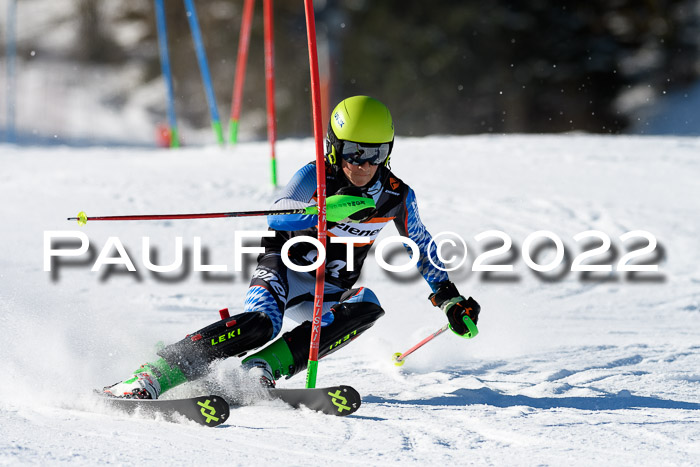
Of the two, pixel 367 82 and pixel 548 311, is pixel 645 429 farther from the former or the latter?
pixel 367 82

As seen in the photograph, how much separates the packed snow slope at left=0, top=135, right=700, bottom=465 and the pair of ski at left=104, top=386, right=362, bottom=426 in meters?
0.04

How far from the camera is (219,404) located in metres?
3.16

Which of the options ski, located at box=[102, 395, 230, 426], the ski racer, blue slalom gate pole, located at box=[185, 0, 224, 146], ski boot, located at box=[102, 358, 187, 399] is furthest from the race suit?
blue slalom gate pole, located at box=[185, 0, 224, 146]

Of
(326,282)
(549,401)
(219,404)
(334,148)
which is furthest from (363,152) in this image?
(549,401)

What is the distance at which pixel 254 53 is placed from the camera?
23625 mm

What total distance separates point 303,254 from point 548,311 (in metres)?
2.83

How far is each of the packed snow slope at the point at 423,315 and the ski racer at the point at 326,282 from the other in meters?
0.16

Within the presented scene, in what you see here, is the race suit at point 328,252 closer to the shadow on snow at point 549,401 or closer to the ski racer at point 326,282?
the ski racer at point 326,282

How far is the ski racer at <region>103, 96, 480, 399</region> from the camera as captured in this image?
344cm

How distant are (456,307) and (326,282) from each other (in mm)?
595

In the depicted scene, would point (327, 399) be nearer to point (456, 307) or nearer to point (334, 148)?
point (456, 307)

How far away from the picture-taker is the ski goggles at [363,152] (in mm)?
3718

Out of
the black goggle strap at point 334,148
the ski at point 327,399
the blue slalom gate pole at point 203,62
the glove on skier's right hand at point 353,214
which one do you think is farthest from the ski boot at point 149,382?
the blue slalom gate pole at point 203,62

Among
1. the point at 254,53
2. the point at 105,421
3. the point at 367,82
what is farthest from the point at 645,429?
the point at 254,53
